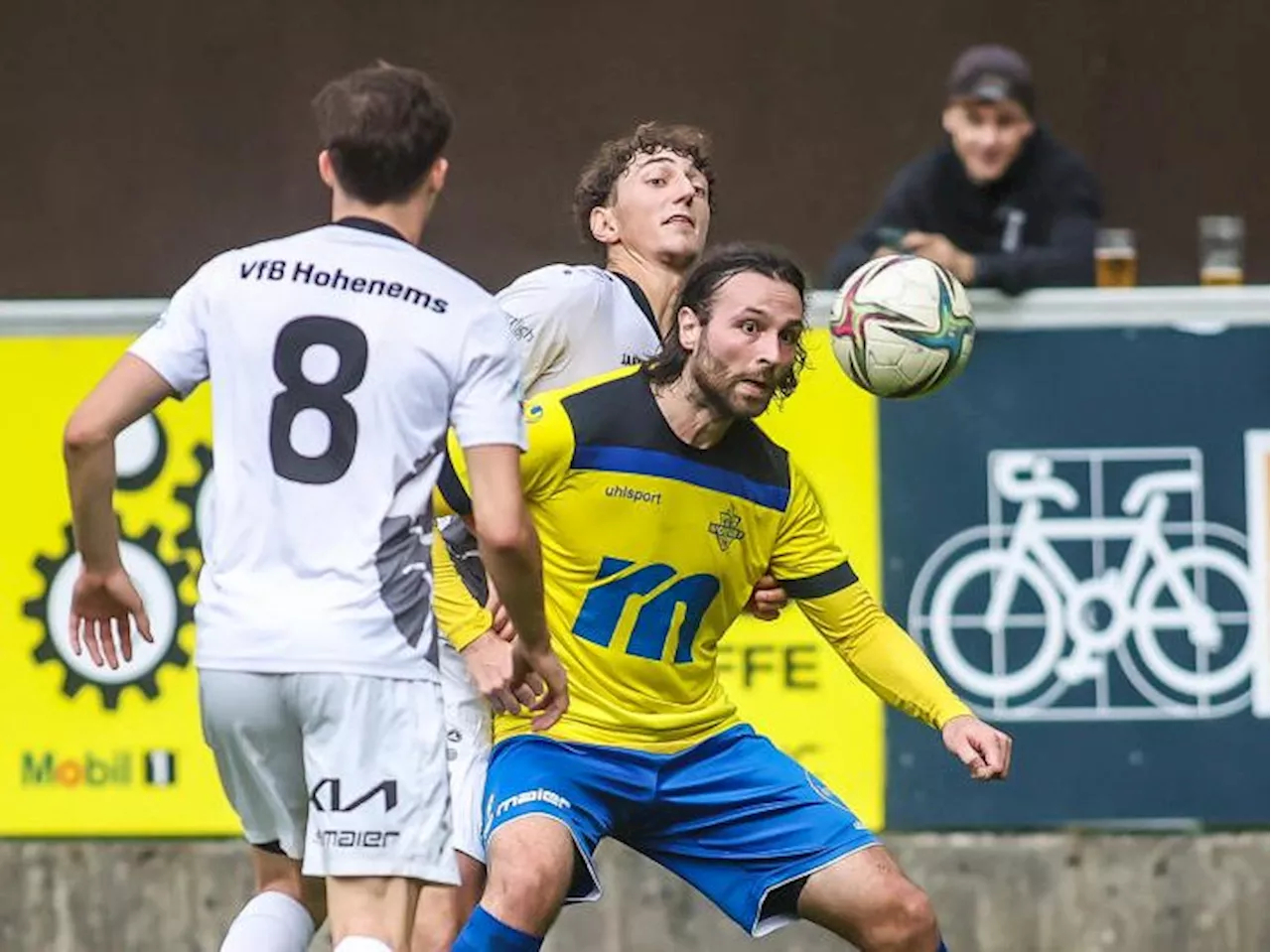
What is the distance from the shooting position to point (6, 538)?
8531 mm

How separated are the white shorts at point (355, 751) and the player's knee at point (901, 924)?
1.14 m

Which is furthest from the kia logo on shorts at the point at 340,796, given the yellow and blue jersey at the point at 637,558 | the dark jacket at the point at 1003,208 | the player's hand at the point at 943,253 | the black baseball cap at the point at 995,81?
the black baseball cap at the point at 995,81

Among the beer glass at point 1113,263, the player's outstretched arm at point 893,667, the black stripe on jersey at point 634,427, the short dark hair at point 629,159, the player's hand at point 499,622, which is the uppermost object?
the short dark hair at point 629,159

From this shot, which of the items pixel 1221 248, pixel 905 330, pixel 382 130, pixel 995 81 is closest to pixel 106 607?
pixel 382 130

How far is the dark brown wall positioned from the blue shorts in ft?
15.2

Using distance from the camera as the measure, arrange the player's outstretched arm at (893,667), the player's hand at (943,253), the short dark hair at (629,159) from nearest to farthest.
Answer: the player's outstretched arm at (893,667), the short dark hair at (629,159), the player's hand at (943,253)

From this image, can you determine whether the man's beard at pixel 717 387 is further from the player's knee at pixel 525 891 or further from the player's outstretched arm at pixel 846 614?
the player's knee at pixel 525 891

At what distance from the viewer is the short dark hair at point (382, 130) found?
5.77 metres

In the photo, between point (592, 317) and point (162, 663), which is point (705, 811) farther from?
point (162, 663)

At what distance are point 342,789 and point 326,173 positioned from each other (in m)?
1.20

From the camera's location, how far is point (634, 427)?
6688 mm

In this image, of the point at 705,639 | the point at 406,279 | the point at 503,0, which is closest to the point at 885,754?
the point at 705,639

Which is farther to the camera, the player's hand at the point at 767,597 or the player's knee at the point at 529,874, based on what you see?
the player's hand at the point at 767,597

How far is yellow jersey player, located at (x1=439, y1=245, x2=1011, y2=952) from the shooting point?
6.62 metres
